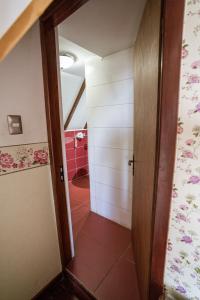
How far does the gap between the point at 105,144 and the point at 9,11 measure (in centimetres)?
148

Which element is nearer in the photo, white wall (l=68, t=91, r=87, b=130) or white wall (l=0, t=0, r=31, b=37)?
white wall (l=0, t=0, r=31, b=37)

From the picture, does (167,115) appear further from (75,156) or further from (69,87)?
(75,156)

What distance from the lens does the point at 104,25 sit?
1148mm

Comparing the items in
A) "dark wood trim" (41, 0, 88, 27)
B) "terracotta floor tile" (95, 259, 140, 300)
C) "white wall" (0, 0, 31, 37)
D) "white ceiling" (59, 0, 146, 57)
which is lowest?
"terracotta floor tile" (95, 259, 140, 300)

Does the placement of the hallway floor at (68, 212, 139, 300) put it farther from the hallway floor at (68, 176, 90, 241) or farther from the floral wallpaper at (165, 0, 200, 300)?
the floral wallpaper at (165, 0, 200, 300)

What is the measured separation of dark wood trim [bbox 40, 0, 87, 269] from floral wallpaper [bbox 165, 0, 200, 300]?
70 centimetres

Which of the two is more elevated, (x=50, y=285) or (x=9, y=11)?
(x=9, y=11)

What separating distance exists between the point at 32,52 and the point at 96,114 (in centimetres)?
103

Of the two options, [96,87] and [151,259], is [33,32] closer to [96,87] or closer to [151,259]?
[96,87]

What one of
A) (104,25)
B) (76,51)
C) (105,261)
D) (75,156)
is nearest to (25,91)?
(104,25)

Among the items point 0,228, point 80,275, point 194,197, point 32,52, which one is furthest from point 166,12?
point 80,275

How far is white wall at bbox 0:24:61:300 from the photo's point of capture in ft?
2.92

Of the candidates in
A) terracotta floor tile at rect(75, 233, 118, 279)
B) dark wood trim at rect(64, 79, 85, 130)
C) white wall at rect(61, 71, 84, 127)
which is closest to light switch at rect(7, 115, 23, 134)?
terracotta floor tile at rect(75, 233, 118, 279)

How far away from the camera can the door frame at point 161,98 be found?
1.69 ft
